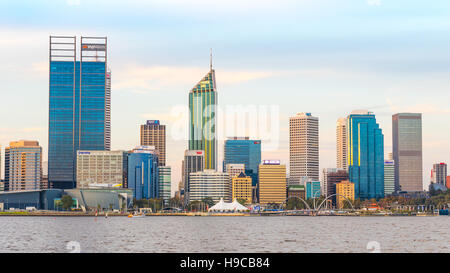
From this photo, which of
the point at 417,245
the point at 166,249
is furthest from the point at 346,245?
the point at 166,249

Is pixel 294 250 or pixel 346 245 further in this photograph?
pixel 346 245
